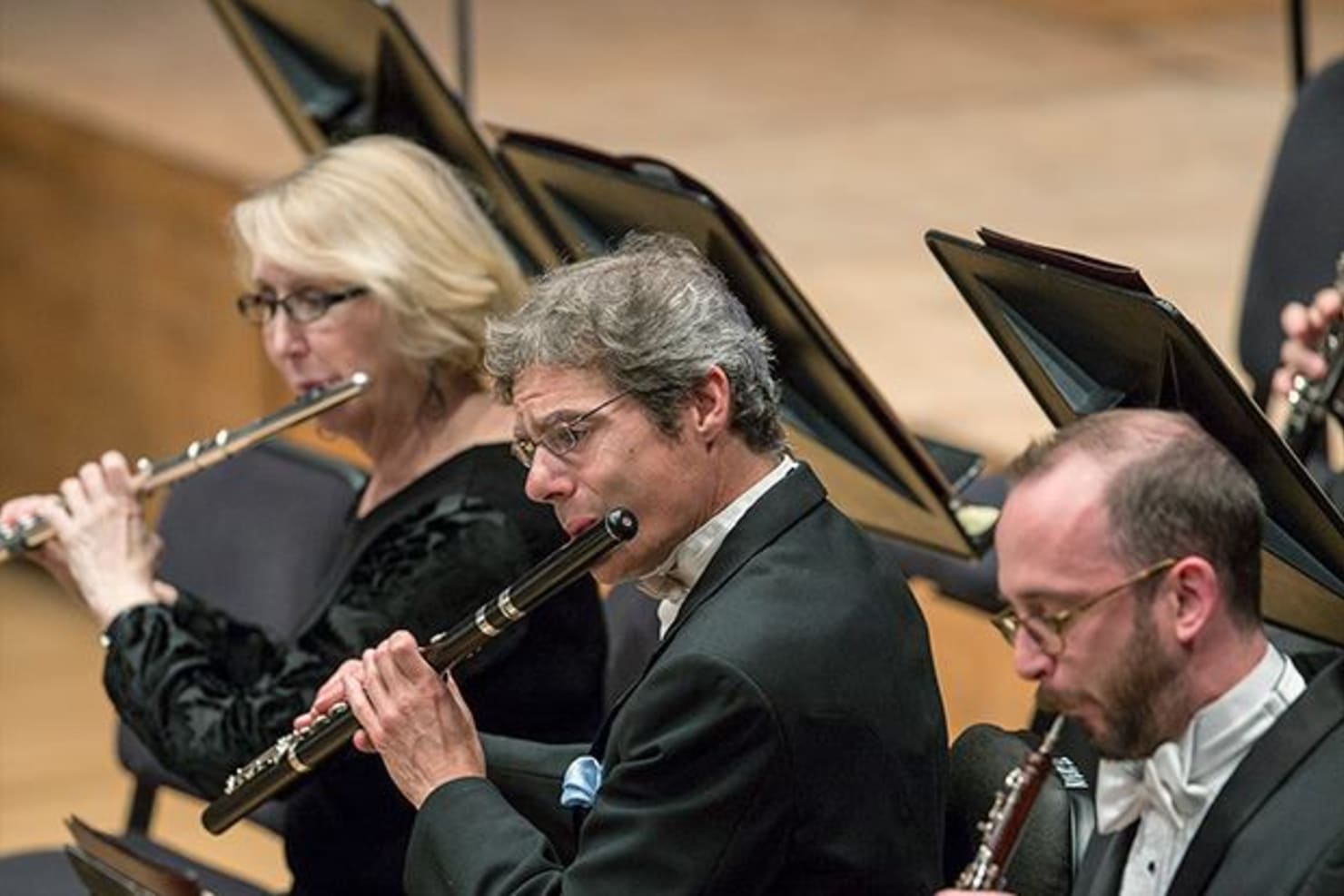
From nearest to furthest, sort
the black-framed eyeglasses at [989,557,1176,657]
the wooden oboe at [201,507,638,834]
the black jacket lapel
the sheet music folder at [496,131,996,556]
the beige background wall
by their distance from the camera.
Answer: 1. the black-framed eyeglasses at [989,557,1176,657]
2. the black jacket lapel
3. the wooden oboe at [201,507,638,834]
4. the sheet music folder at [496,131,996,556]
5. the beige background wall

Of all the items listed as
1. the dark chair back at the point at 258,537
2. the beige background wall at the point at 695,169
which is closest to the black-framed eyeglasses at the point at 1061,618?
the dark chair back at the point at 258,537

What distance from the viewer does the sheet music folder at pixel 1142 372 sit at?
228 centimetres

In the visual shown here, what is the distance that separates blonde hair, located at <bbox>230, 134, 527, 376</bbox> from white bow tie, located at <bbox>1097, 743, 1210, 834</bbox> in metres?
1.13

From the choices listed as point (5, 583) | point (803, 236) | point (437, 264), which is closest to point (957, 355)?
point (803, 236)

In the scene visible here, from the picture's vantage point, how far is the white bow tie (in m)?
2.15

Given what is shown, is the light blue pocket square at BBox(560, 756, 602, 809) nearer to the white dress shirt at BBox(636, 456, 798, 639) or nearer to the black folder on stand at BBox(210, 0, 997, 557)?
the white dress shirt at BBox(636, 456, 798, 639)

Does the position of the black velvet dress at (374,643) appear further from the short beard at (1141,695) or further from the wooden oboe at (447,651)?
the short beard at (1141,695)

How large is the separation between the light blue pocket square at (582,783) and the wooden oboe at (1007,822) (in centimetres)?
39

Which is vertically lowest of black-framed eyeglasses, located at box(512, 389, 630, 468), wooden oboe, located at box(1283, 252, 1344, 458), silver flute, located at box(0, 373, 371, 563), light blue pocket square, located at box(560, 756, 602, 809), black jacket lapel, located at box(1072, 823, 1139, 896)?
black jacket lapel, located at box(1072, 823, 1139, 896)

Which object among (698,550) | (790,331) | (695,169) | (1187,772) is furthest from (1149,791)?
(695,169)

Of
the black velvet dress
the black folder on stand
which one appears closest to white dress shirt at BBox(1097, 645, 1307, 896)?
the black folder on stand

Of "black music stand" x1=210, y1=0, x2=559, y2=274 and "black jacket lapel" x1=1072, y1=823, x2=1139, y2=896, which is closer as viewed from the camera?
"black jacket lapel" x1=1072, y1=823, x2=1139, y2=896

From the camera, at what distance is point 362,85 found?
11.8 feet

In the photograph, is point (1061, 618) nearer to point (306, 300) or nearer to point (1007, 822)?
point (1007, 822)
